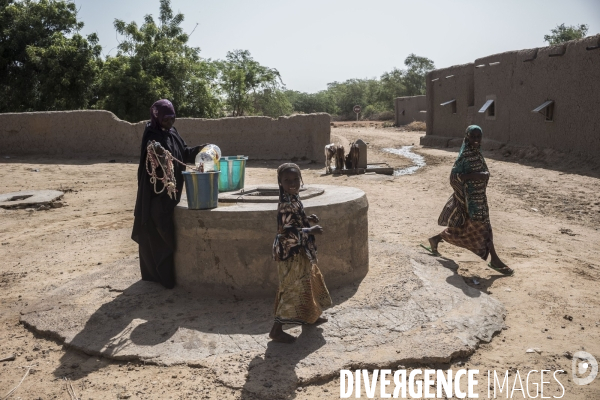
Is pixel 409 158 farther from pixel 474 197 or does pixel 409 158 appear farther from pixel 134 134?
pixel 474 197

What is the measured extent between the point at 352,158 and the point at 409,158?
3.57 m

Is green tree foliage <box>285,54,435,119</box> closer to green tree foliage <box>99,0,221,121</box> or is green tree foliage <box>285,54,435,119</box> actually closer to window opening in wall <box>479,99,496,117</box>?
green tree foliage <box>99,0,221,121</box>

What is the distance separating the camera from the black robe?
14.3 ft

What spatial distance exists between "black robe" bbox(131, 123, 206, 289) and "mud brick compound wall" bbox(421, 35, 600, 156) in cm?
858

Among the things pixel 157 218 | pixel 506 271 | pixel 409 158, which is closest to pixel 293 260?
pixel 157 218

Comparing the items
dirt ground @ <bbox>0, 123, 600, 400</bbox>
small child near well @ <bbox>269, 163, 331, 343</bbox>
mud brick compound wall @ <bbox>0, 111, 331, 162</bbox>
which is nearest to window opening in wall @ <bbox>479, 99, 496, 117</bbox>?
dirt ground @ <bbox>0, 123, 600, 400</bbox>

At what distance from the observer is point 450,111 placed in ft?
57.8

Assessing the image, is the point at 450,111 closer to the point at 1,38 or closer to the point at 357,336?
the point at 1,38

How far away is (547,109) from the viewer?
11992 mm

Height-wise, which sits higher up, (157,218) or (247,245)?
(157,218)

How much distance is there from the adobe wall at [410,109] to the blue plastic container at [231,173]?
839 inches

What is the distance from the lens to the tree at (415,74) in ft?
138

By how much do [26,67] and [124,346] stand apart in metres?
16.3

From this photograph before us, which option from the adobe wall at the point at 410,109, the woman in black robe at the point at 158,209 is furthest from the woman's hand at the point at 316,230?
the adobe wall at the point at 410,109
